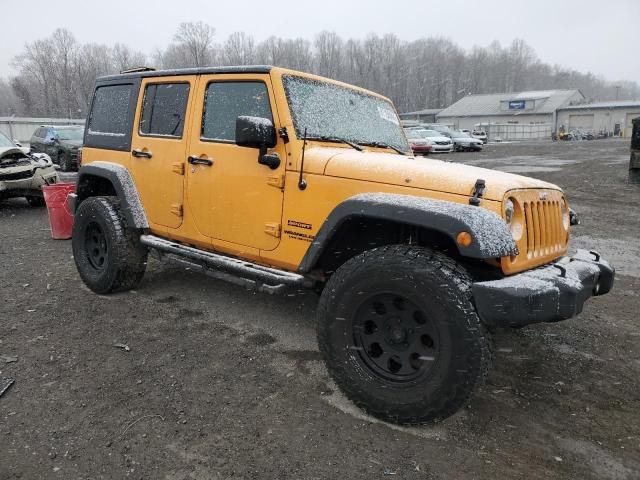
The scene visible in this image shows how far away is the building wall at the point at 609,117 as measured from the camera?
60.0 meters

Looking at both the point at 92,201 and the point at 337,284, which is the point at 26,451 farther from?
the point at 92,201

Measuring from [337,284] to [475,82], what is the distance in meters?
113

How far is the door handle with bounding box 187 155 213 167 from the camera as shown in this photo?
12.4 feet

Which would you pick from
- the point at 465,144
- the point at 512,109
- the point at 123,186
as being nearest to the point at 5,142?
the point at 123,186

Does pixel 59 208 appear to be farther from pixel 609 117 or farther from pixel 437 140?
pixel 609 117

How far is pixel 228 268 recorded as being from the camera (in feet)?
12.2

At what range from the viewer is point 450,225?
2.55 metres

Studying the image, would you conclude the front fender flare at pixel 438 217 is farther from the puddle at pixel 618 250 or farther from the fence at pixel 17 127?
the fence at pixel 17 127

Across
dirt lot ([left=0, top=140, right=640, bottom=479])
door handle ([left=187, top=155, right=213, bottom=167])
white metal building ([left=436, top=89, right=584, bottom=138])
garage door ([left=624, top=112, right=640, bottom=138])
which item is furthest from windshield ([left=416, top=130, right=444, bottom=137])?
garage door ([left=624, top=112, right=640, bottom=138])

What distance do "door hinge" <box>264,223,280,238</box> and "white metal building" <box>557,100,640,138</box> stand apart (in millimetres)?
66386

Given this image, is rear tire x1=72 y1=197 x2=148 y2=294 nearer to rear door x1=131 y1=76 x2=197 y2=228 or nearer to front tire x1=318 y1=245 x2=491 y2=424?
rear door x1=131 y1=76 x2=197 y2=228

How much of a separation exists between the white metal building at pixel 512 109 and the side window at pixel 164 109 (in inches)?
2583

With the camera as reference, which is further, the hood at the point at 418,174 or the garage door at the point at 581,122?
the garage door at the point at 581,122

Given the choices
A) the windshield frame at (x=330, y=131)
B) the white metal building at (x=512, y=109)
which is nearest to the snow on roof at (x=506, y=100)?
the white metal building at (x=512, y=109)
